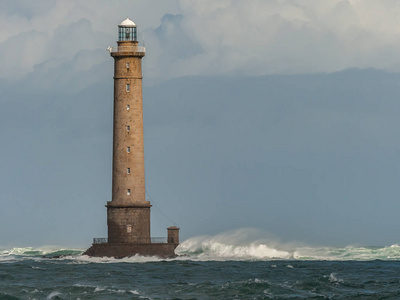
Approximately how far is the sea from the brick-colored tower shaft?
279cm

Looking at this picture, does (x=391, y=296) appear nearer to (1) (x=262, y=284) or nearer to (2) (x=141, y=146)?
(1) (x=262, y=284)

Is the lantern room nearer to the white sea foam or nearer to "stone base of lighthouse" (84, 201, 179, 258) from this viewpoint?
"stone base of lighthouse" (84, 201, 179, 258)

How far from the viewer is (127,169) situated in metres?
98.6

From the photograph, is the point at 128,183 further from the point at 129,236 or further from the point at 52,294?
the point at 52,294

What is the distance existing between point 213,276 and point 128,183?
19.0 m

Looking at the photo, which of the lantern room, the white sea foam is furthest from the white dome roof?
the white sea foam

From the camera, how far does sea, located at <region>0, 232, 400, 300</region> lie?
70938mm

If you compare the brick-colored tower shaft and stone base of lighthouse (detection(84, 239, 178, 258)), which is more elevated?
the brick-colored tower shaft

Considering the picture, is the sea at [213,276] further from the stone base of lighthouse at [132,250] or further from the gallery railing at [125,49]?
the gallery railing at [125,49]

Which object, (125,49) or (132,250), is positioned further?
(125,49)

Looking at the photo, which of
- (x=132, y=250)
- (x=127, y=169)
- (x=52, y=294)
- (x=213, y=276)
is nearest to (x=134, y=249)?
(x=132, y=250)

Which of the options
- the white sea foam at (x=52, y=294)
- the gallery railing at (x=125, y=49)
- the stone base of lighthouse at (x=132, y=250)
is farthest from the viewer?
the gallery railing at (x=125, y=49)

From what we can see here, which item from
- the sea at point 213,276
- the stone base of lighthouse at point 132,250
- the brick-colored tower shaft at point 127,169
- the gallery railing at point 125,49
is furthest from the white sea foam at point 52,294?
the gallery railing at point 125,49

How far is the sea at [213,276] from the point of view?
233 feet
